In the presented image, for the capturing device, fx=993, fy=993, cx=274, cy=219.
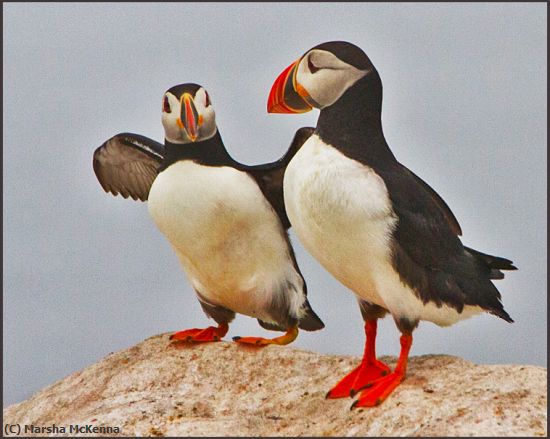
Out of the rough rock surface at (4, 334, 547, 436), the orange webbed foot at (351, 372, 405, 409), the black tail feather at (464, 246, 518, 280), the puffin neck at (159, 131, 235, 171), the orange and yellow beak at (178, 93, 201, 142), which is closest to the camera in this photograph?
the rough rock surface at (4, 334, 547, 436)

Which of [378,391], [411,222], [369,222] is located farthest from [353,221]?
[378,391]

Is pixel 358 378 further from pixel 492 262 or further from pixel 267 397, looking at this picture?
pixel 492 262

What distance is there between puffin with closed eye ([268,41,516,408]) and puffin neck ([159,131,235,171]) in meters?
1.22

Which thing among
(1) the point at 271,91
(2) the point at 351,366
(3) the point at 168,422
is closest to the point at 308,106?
(1) the point at 271,91

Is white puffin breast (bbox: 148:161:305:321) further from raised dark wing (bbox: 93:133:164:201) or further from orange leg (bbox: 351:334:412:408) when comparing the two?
orange leg (bbox: 351:334:412:408)

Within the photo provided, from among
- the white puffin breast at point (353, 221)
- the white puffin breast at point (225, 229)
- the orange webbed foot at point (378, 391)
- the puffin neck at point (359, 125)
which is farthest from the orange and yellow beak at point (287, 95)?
the orange webbed foot at point (378, 391)

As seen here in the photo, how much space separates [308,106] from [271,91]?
0.33 m

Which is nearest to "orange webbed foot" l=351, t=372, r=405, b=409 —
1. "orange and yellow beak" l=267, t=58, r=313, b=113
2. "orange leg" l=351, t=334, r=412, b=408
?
"orange leg" l=351, t=334, r=412, b=408

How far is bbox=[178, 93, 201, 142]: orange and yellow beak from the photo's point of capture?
8.40 m

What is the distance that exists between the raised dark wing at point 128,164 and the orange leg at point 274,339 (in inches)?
82.7

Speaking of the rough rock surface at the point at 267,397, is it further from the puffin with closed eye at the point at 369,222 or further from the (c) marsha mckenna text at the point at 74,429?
the puffin with closed eye at the point at 369,222

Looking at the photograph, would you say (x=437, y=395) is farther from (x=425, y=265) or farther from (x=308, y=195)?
(x=308, y=195)

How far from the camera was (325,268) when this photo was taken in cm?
764

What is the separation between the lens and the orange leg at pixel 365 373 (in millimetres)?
7414
